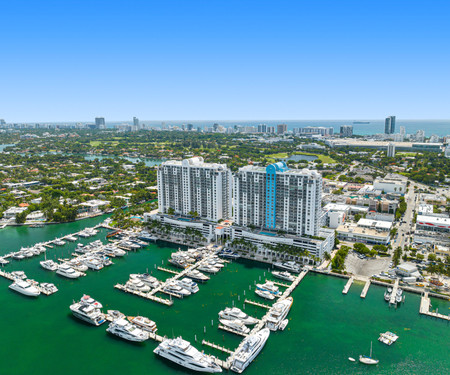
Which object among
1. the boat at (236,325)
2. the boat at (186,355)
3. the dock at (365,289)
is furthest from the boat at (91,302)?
the dock at (365,289)

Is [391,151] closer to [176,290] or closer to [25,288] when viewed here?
[176,290]

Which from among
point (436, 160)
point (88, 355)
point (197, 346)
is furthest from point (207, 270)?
point (436, 160)

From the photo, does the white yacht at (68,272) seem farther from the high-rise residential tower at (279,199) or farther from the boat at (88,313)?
the high-rise residential tower at (279,199)

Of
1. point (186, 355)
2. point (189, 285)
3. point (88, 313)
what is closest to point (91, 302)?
point (88, 313)

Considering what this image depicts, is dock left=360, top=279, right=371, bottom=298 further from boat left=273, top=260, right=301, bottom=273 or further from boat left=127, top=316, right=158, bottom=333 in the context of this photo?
boat left=127, top=316, right=158, bottom=333

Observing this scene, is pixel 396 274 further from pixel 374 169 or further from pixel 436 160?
pixel 436 160

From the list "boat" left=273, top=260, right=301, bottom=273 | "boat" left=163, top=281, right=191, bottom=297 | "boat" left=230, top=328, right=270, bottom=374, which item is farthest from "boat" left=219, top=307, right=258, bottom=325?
"boat" left=273, top=260, right=301, bottom=273
